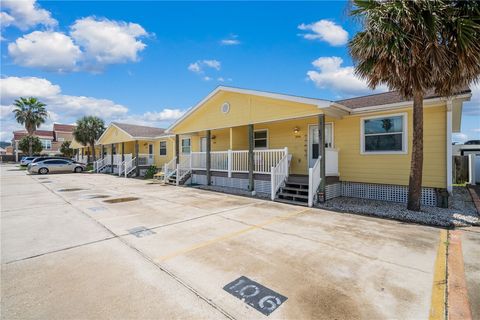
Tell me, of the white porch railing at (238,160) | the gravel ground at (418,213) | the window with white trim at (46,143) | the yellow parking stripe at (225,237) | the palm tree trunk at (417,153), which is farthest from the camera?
the window with white trim at (46,143)

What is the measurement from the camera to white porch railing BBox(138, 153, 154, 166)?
2251cm

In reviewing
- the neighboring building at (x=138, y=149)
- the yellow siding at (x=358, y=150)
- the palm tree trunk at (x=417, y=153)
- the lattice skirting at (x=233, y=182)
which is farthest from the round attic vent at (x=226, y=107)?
the neighboring building at (x=138, y=149)

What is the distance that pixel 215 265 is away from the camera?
394 centimetres

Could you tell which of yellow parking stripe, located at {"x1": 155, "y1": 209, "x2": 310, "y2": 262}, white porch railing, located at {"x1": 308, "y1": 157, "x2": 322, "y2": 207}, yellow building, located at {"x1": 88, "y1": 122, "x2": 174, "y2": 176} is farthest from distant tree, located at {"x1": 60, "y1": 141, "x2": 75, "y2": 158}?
yellow parking stripe, located at {"x1": 155, "y1": 209, "x2": 310, "y2": 262}

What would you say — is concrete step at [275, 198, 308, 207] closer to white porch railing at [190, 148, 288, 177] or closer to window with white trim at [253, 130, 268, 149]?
white porch railing at [190, 148, 288, 177]

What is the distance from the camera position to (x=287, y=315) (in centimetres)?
267

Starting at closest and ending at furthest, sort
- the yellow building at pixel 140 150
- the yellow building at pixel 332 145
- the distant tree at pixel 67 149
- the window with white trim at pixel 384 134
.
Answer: the yellow building at pixel 332 145, the window with white trim at pixel 384 134, the yellow building at pixel 140 150, the distant tree at pixel 67 149

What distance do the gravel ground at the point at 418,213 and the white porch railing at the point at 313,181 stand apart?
42 centimetres

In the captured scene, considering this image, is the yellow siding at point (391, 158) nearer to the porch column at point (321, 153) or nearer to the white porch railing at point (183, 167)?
the porch column at point (321, 153)

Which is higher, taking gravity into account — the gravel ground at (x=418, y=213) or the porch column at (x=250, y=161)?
the porch column at (x=250, y=161)

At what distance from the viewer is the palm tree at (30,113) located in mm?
34688

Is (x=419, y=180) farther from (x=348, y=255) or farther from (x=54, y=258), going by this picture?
(x=54, y=258)

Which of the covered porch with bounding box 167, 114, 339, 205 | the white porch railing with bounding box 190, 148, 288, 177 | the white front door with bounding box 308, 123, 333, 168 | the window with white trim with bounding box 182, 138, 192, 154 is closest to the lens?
the covered porch with bounding box 167, 114, 339, 205

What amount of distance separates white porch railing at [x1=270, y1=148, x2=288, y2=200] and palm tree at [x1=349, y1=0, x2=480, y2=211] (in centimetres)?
457
